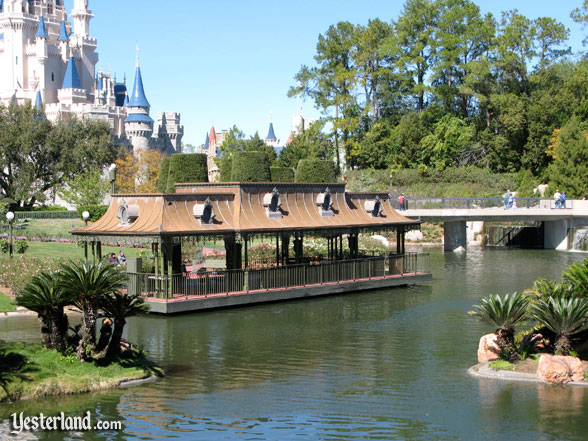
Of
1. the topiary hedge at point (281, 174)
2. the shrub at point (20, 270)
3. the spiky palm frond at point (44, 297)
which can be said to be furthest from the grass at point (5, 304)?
the topiary hedge at point (281, 174)

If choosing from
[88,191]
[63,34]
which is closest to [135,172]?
[88,191]

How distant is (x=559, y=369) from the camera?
19281 millimetres

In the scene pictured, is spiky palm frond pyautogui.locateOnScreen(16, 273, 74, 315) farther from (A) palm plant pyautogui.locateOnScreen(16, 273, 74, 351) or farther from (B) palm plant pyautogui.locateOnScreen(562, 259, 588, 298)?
(B) palm plant pyautogui.locateOnScreen(562, 259, 588, 298)

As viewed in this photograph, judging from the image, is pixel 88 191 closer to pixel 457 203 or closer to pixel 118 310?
pixel 457 203

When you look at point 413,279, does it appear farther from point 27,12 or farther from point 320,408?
point 27,12

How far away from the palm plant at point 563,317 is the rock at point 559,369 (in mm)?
599

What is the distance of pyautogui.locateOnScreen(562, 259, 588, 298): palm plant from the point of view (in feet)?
71.3

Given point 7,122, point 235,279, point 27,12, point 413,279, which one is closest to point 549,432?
point 235,279

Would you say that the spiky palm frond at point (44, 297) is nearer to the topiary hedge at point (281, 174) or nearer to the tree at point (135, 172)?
the topiary hedge at point (281, 174)

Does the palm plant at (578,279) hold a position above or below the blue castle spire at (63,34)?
below

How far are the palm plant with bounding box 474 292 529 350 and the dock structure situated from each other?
12782 mm

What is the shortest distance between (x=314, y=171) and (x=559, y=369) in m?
20.2

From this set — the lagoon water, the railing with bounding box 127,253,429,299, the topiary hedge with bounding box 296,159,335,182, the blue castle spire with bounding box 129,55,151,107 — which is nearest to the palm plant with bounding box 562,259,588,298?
the lagoon water

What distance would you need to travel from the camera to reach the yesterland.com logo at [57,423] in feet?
54.1
